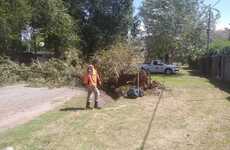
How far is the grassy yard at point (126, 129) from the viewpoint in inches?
365

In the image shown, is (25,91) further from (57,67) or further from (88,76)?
(88,76)

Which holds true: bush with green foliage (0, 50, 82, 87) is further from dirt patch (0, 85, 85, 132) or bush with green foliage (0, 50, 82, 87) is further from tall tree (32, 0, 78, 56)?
tall tree (32, 0, 78, 56)

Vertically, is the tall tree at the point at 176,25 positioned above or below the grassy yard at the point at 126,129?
above

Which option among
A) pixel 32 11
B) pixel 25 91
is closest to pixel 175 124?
pixel 25 91

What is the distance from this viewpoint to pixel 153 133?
34.5 ft

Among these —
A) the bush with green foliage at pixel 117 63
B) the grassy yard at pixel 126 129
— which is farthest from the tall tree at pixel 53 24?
the grassy yard at pixel 126 129

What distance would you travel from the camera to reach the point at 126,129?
11000 millimetres

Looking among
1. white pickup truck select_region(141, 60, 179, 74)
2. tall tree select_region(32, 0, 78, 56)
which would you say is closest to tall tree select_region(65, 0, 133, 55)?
white pickup truck select_region(141, 60, 179, 74)

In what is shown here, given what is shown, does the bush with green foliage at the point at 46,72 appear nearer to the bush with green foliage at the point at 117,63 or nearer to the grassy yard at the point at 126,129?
the bush with green foliage at the point at 117,63

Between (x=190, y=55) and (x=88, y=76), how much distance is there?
29.4m

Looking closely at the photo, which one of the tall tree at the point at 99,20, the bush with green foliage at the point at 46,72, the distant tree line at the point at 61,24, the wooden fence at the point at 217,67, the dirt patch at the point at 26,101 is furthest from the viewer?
the tall tree at the point at 99,20

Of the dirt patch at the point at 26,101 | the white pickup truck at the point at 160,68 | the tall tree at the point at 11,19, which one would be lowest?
the dirt patch at the point at 26,101

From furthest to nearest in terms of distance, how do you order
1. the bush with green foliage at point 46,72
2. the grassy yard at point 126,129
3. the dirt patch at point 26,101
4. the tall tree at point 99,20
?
the tall tree at point 99,20
the bush with green foliage at point 46,72
the dirt patch at point 26,101
the grassy yard at point 126,129

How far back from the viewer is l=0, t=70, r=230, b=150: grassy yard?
9.27 metres
